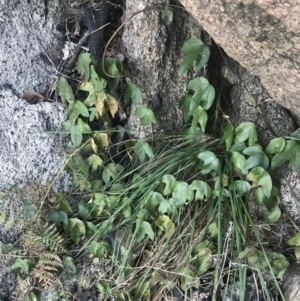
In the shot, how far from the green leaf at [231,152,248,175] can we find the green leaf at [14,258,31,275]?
2.59 feet

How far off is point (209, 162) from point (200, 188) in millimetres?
96

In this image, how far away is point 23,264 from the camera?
1601 mm

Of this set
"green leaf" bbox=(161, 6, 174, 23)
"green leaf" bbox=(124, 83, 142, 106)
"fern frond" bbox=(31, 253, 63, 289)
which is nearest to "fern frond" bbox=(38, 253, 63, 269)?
"fern frond" bbox=(31, 253, 63, 289)

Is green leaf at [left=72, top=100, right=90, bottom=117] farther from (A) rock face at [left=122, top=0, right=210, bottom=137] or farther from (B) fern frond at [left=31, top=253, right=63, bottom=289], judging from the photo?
(B) fern frond at [left=31, top=253, right=63, bottom=289]

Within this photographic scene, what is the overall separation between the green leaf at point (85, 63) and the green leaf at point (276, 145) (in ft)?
2.22

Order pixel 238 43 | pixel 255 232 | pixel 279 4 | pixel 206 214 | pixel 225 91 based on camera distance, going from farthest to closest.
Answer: pixel 225 91, pixel 206 214, pixel 255 232, pixel 238 43, pixel 279 4

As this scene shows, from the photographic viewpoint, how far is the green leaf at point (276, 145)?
152cm

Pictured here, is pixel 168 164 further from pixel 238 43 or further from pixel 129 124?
pixel 238 43

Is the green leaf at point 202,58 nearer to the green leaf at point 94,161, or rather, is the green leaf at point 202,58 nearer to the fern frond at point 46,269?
the green leaf at point 94,161

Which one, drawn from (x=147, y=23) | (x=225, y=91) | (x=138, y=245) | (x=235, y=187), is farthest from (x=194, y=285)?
(x=147, y=23)

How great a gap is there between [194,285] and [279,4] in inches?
36.3

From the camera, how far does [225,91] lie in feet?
5.78

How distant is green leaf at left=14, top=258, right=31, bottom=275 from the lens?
1.60 metres

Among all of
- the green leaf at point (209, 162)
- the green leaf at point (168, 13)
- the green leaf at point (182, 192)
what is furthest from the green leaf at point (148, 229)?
the green leaf at point (168, 13)
